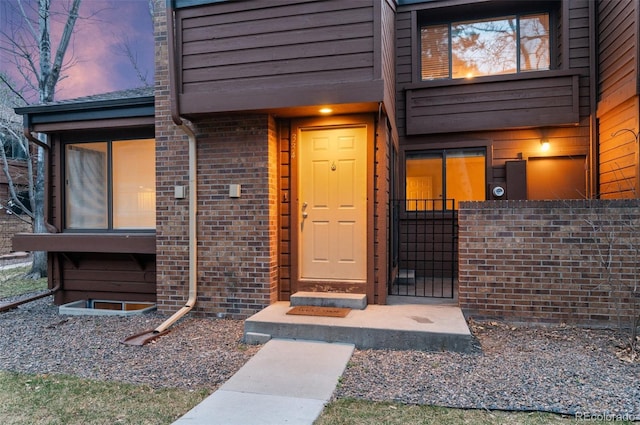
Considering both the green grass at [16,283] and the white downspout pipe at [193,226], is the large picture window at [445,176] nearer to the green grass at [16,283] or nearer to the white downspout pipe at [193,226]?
the white downspout pipe at [193,226]

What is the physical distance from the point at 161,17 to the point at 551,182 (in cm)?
668

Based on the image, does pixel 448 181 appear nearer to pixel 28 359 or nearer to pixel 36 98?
pixel 28 359

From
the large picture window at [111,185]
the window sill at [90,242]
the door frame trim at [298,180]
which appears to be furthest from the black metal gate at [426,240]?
the large picture window at [111,185]

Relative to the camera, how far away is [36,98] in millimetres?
12680

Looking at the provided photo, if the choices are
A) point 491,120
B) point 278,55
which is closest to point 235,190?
point 278,55

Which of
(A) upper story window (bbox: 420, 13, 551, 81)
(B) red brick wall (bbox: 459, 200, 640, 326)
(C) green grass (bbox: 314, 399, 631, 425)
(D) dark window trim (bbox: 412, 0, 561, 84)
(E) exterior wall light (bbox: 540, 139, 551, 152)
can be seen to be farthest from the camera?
(A) upper story window (bbox: 420, 13, 551, 81)

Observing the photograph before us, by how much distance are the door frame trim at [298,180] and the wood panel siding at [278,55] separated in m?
0.42

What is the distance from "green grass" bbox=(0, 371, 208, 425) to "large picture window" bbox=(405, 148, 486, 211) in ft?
17.5

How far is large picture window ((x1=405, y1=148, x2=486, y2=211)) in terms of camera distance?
7262 millimetres

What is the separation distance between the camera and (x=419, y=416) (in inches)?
110

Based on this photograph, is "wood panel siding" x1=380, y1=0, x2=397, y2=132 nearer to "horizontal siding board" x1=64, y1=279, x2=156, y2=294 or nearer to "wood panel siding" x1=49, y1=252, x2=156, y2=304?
"wood panel siding" x1=49, y1=252, x2=156, y2=304

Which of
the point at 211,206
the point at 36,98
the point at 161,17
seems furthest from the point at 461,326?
the point at 36,98

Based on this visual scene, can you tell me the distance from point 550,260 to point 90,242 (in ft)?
20.2

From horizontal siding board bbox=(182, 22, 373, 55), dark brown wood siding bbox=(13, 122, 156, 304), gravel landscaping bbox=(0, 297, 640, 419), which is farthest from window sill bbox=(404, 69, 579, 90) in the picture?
dark brown wood siding bbox=(13, 122, 156, 304)
